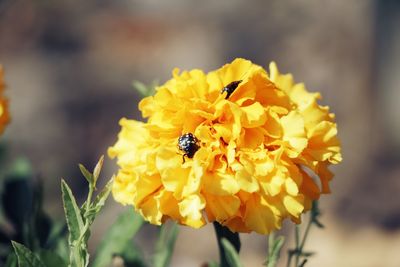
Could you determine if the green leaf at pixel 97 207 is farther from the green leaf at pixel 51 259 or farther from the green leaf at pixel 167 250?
the green leaf at pixel 167 250

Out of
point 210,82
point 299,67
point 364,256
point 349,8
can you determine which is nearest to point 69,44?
point 299,67

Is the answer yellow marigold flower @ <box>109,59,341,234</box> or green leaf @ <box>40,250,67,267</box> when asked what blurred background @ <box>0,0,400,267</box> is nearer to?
green leaf @ <box>40,250,67,267</box>

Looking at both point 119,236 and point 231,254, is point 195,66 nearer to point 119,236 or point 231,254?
point 119,236

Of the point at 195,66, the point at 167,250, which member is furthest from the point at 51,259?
the point at 195,66

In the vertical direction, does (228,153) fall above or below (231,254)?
above

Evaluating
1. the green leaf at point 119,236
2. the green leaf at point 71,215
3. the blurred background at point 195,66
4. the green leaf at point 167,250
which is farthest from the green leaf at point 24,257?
the blurred background at point 195,66

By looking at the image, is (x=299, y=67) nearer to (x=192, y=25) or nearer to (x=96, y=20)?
(x=192, y=25)
